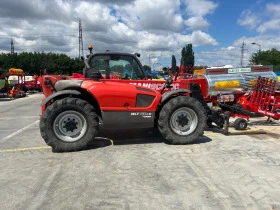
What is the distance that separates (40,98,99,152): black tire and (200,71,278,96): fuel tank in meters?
5.16

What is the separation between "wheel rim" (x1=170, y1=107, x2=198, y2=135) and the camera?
20.7 feet

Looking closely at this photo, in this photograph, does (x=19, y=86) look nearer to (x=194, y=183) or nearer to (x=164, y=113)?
(x=164, y=113)

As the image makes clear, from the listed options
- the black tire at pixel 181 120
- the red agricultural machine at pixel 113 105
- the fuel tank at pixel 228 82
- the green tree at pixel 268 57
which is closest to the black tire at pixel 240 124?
the red agricultural machine at pixel 113 105

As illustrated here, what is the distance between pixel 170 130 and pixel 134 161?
1361 mm

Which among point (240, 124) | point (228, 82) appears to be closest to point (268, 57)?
point (228, 82)

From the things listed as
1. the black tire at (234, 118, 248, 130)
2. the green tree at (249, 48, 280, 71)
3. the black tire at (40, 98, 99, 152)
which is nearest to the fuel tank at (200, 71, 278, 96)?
the black tire at (234, 118, 248, 130)

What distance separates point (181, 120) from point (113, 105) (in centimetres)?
155

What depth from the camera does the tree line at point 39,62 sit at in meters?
62.9

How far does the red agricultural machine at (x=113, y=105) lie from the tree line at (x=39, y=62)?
55.8 metres

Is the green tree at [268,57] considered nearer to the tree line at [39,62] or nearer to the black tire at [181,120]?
the tree line at [39,62]

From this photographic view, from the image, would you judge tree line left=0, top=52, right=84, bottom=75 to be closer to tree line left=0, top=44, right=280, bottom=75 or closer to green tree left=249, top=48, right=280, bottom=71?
tree line left=0, top=44, right=280, bottom=75

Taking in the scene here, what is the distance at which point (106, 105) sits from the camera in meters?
5.91

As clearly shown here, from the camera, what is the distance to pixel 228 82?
10023 mm

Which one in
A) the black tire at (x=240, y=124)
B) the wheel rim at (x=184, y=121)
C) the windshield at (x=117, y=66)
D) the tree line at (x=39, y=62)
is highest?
the tree line at (x=39, y=62)
